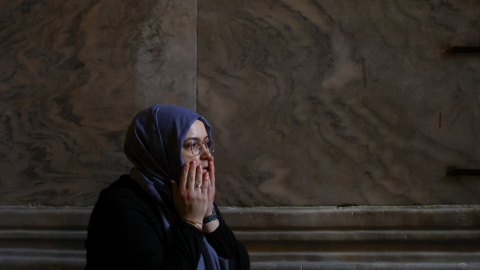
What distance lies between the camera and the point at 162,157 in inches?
71.4

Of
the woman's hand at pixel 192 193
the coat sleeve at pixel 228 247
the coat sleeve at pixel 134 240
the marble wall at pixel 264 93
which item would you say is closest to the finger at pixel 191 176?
the woman's hand at pixel 192 193

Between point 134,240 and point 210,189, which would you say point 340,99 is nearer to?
point 210,189

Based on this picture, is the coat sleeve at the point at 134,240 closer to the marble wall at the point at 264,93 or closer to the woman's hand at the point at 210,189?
the woman's hand at the point at 210,189

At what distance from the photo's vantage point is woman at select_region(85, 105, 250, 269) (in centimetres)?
166

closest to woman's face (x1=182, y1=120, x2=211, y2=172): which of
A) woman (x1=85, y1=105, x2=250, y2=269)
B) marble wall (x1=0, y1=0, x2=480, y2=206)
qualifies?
woman (x1=85, y1=105, x2=250, y2=269)

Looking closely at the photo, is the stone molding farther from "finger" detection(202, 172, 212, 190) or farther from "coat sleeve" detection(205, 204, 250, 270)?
"finger" detection(202, 172, 212, 190)

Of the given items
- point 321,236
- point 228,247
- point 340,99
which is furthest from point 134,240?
point 340,99

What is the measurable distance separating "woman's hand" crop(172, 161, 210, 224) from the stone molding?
1.80ft

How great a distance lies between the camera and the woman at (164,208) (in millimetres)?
1660

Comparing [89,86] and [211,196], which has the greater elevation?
[89,86]

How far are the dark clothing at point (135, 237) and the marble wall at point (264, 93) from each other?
59 cm

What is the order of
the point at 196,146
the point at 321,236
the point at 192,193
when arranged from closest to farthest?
the point at 192,193 → the point at 196,146 → the point at 321,236

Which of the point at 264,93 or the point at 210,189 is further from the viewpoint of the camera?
the point at 264,93

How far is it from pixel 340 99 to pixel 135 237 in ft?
3.82
